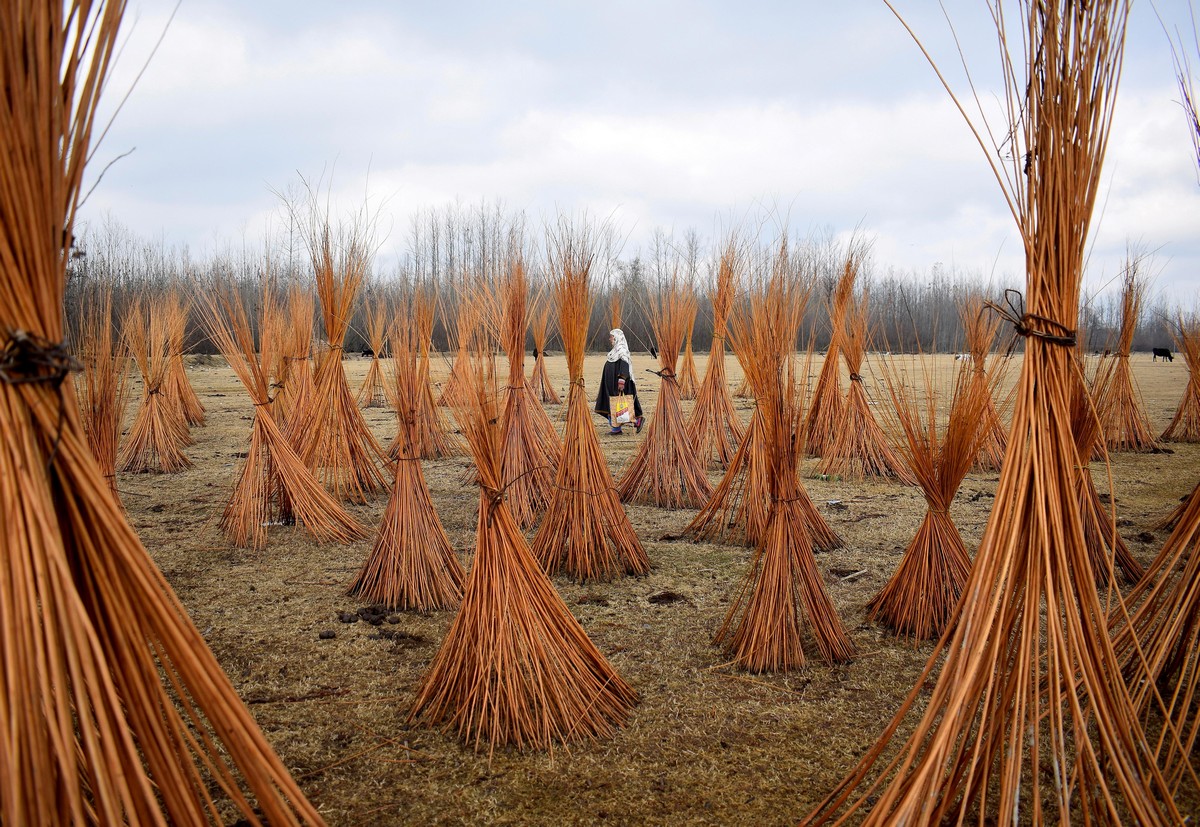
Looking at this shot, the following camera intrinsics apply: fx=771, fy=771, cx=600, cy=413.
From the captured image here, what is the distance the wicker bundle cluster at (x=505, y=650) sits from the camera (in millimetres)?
2178

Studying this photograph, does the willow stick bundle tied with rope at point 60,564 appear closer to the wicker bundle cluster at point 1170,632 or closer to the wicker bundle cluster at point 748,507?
the wicker bundle cluster at point 1170,632

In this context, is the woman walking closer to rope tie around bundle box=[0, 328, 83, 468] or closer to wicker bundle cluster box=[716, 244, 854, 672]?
wicker bundle cluster box=[716, 244, 854, 672]

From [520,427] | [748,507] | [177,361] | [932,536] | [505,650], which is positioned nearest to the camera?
[505,650]

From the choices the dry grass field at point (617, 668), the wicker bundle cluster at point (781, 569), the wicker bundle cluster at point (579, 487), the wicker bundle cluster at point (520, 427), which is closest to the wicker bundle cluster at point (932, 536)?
the dry grass field at point (617, 668)

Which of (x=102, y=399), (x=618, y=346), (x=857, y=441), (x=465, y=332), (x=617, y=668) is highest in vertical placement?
(x=618, y=346)

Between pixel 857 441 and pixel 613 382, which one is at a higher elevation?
pixel 613 382

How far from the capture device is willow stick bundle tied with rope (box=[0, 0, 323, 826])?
95 cm

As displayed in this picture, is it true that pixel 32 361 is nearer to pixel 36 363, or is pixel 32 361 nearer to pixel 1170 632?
pixel 36 363

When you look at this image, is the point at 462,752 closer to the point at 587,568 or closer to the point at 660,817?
the point at 660,817

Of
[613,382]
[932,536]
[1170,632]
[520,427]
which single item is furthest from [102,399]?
[613,382]

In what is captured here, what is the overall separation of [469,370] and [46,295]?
53.4 inches

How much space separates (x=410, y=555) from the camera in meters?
3.33

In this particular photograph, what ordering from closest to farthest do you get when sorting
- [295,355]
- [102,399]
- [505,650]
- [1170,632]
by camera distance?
1. [1170,632]
2. [505,650]
3. [102,399]
4. [295,355]

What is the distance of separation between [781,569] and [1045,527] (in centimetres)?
135
